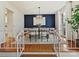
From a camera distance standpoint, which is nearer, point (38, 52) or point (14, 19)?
point (38, 52)

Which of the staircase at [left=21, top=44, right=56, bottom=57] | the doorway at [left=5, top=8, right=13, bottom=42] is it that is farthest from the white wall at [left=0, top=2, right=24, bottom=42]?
the staircase at [left=21, top=44, right=56, bottom=57]

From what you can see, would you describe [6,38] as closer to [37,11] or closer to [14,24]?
[14,24]

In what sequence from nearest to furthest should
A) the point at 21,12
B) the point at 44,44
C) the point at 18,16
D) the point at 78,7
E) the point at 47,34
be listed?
the point at 78,7
the point at 44,44
the point at 47,34
the point at 18,16
the point at 21,12

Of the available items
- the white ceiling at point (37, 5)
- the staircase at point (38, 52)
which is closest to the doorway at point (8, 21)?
the white ceiling at point (37, 5)

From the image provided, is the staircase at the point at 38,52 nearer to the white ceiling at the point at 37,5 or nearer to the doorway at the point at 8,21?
the doorway at the point at 8,21

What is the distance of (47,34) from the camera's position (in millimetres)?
7336

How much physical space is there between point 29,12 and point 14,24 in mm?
2562

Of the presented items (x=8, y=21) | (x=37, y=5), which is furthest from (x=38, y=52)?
(x=37, y=5)

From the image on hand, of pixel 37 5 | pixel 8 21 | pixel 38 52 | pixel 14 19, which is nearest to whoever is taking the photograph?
pixel 38 52

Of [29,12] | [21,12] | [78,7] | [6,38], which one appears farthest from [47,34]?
[29,12]

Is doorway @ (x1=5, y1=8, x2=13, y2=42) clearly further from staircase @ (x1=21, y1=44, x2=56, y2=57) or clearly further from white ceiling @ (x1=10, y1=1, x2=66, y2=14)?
staircase @ (x1=21, y1=44, x2=56, y2=57)

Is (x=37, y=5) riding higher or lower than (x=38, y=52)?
higher

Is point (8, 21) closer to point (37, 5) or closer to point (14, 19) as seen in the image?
point (14, 19)

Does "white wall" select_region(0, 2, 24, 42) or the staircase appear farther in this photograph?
"white wall" select_region(0, 2, 24, 42)
